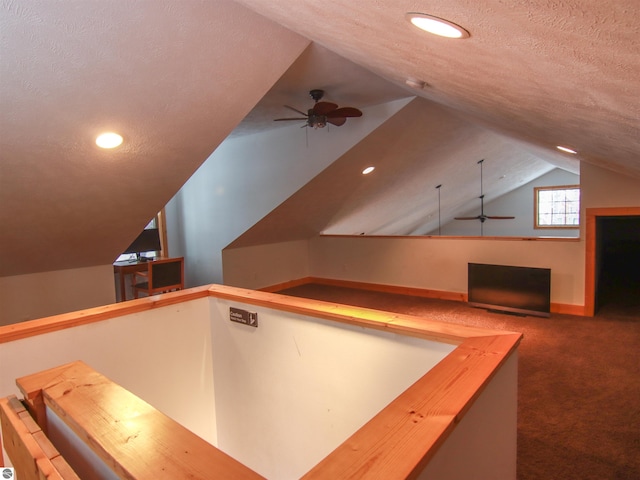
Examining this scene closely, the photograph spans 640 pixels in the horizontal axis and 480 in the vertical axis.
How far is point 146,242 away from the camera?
573cm

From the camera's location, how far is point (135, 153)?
2.96m

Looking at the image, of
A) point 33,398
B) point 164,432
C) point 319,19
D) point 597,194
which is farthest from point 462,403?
point 597,194

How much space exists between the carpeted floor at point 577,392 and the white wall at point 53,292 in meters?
4.19

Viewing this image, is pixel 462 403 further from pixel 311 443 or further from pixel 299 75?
pixel 299 75

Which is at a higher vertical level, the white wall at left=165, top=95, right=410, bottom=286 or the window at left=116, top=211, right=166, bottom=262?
the white wall at left=165, top=95, right=410, bottom=286

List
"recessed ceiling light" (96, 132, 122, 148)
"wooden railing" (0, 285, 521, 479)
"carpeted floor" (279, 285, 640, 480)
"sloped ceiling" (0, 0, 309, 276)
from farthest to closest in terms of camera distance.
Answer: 1. "recessed ceiling light" (96, 132, 122, 148)
2. "carpeted floor" (279, 285, 640, 480)
3. "sloped ceiling" (0, 0, 309, 276)
4. "wooden railing" (0, 285, 521, 479)

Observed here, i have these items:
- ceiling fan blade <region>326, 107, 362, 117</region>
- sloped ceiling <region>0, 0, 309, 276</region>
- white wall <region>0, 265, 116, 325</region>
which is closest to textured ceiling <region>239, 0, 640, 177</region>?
sloped ceiling <region>0, 0, 309, 276</region>

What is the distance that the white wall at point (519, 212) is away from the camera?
948cm

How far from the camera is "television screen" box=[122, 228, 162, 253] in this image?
555cm

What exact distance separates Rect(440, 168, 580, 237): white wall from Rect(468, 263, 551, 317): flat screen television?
558 centimetres

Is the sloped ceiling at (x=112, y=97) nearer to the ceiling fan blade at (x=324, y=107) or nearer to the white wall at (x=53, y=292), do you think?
the white wall at (x=53, y=292)

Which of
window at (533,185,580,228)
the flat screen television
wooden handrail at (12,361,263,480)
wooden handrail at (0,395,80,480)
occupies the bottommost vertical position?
the flat screen television

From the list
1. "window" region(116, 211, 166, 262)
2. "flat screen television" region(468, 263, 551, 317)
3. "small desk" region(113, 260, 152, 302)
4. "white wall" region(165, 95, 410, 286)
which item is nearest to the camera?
"flat screen television" region(468, 263, 551, 317)

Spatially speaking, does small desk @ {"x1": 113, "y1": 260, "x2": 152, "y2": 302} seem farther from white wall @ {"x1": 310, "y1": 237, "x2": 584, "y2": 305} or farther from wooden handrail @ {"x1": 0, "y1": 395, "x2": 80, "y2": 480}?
wooden handrail @ {"x1": 0, "y1": 395, "x2": 80, "y2": 480}
